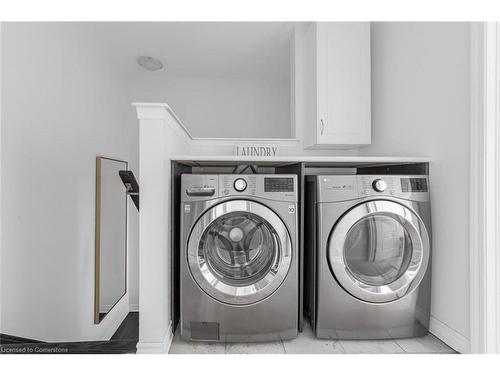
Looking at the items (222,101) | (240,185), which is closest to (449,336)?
(240,185)

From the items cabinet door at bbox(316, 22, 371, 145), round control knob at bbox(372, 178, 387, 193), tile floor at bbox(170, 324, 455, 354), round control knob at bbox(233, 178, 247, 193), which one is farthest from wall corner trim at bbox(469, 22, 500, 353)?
round control knob at bbox(233, 178, 247, 193)

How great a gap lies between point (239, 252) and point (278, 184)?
0.43 meters

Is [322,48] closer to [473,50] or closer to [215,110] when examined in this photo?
[473,50]

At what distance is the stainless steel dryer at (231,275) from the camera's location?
143 centimetres

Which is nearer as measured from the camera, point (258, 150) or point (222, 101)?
point (258, 150)

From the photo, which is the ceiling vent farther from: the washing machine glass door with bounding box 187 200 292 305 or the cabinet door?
the washing machine glass door with bounding box 187 200 292 305

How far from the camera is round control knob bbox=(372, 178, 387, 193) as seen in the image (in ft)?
4.86

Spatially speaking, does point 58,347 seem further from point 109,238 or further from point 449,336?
point 449,336

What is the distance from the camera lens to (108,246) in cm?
247

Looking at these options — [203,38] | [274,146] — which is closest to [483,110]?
[274,146]

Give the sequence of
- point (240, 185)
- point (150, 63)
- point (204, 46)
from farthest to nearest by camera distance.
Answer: point (150, 63) < point (204, 46) < point (240, 185)

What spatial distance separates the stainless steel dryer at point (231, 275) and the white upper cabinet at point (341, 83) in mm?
876

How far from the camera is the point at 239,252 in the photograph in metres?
1.54

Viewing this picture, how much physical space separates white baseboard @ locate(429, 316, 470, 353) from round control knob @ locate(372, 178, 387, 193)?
2.54ft
